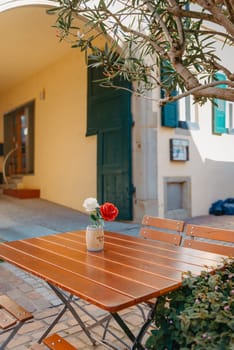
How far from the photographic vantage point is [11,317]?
1.59 m

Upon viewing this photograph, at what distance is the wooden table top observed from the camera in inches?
48.1

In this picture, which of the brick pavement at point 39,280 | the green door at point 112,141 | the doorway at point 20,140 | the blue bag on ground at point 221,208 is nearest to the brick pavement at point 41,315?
the brick pavement at point 39,280

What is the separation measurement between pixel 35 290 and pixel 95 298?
1.77 meters

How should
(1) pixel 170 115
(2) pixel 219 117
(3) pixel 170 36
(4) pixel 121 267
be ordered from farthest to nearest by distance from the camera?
(2) pixel 219 117, (1) pixel 170 115, (3) pixel 170 36, (4) pixel 121 267

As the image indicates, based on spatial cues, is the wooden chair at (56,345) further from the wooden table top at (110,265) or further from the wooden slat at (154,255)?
the wooden slat at (154,255)

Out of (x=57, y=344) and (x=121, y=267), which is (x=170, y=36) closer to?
(x=121, y=267)

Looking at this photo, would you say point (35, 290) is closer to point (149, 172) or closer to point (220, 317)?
point (220, 317)

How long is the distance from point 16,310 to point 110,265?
545mm

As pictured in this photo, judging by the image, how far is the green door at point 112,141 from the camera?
224 inches

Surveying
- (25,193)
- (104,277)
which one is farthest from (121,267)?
(25,193)

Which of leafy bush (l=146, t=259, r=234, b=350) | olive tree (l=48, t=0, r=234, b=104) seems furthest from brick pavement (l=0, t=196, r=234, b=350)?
olive tree (l=48, t=0, r=234, b=104)

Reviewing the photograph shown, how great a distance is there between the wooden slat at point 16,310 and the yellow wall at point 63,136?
4768mm

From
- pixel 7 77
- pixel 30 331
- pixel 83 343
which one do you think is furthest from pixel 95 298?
pixel 7 77

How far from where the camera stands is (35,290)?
2.71 m
